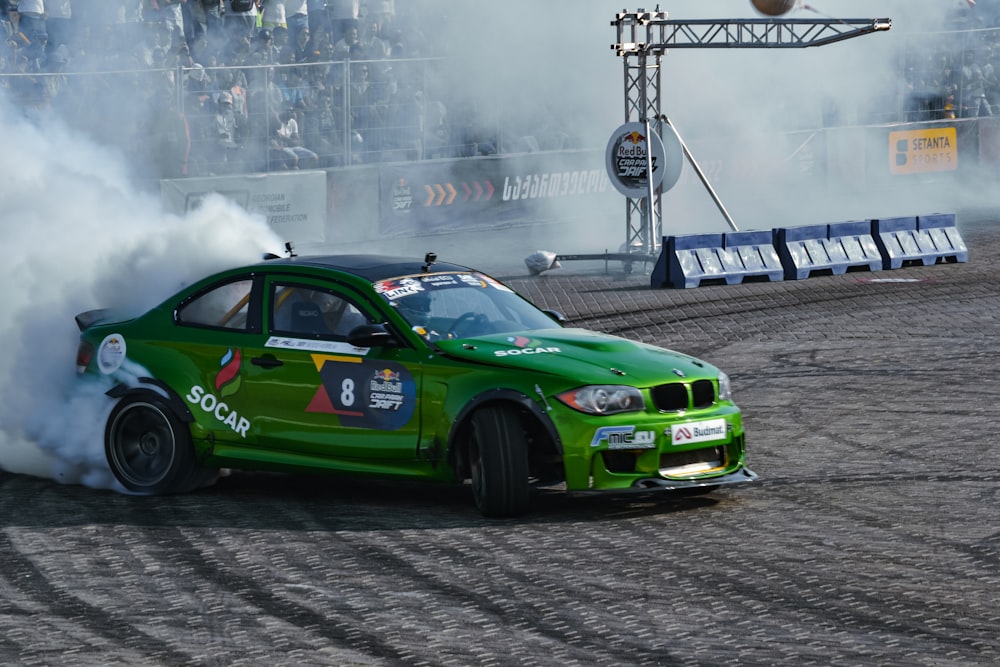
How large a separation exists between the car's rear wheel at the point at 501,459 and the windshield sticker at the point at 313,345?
80 centimetres

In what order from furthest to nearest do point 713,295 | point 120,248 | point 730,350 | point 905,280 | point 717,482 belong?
1. point 905,280
2. point 713,295
3. point 730,350
4. point 120,248
5. point 717,482

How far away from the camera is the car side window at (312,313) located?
26.6 ft

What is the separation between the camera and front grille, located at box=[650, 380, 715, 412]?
300 inches

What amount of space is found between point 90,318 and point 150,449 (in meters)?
1.08

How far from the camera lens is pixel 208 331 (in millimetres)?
8461

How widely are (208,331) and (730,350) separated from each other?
6715 millimetres

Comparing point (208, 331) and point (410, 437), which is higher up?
point (208, 331)

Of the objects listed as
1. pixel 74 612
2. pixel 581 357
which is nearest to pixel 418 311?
pixel 581 357

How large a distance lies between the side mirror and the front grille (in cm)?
136

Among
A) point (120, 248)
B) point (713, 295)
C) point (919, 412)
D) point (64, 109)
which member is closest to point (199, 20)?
point (64, 109)

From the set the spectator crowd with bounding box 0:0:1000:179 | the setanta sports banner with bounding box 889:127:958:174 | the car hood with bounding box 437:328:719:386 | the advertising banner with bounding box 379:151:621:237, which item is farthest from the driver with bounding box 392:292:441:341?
the setanta sports banner with bounding box 889:127:958:174

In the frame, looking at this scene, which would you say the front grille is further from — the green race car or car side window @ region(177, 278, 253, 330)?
car side window @ region(177, 278, 253, 330)

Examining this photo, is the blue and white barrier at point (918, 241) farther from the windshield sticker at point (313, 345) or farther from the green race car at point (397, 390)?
the windshield sticker at point (313, 345)

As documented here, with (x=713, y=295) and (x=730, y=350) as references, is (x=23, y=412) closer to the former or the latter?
(x=730, y=350)
